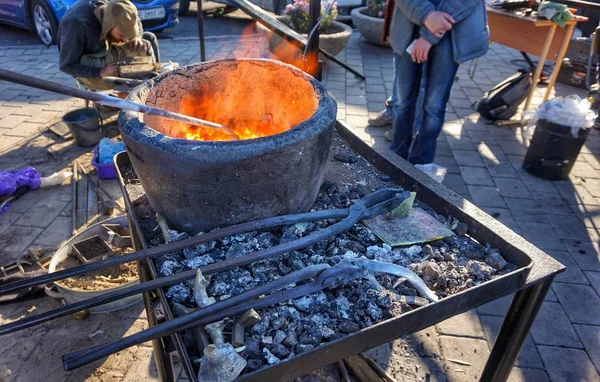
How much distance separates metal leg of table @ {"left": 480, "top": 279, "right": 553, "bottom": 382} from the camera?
161 centimetres

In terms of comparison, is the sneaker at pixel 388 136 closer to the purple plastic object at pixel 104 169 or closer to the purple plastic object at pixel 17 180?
the purple plastic object at pixel 104 169

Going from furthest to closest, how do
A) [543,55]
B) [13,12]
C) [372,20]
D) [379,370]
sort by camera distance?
[13,12] < [372,20] < [543,55] < [379,370]

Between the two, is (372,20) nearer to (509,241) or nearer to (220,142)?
(509,241)

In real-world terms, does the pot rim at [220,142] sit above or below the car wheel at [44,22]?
above

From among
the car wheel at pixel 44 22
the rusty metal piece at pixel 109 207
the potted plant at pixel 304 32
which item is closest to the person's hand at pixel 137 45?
the rusty metal piece at pixel 109 207

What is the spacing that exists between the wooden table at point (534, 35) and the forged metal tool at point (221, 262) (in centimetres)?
385

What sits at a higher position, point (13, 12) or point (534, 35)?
point (534, 35)

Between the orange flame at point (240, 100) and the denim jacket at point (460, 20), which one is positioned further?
the denim jacket at point (460, 20)

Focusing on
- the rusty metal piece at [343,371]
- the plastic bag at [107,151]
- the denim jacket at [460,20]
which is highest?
the denim jacket at [460,20]

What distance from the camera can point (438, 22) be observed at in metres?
2.90

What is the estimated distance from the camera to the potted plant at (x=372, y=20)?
7402mm

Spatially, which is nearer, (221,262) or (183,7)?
(221,262)

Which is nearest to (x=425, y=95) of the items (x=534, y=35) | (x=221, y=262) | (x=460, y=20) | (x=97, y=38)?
(x=460, y=20)

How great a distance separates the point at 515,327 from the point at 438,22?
208cm
